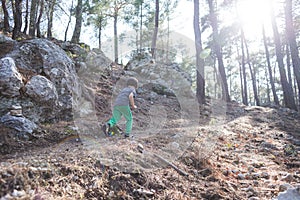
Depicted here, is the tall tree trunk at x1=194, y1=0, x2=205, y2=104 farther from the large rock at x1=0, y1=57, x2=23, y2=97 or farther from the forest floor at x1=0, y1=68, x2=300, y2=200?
the large rock at x1=0, y1=57, x2=23, y2=97

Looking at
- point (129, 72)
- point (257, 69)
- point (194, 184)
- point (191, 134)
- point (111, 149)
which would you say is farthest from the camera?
point (257, 69)

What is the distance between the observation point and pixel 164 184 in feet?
9.37

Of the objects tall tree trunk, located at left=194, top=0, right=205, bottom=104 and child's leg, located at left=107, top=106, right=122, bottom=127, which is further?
tall tree trunk, located at left=194, top=0, right=205, bottom=104

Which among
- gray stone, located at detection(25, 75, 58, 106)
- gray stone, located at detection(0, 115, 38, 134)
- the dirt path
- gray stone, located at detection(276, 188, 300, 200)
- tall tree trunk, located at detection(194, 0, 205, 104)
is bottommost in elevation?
gray stone, located at detection(276, 188, 300, 200)

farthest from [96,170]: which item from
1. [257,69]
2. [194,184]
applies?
[257,69]

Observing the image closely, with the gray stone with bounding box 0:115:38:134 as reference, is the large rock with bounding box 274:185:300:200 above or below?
below

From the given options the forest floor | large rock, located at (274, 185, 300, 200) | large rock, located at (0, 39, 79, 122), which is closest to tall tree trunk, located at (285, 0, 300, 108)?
the forest floor

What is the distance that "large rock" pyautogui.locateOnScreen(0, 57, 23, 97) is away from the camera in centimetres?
Result: 433

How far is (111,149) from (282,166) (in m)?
3.22

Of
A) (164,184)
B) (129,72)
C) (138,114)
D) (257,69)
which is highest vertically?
(257,69)

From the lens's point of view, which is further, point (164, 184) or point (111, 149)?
point (111, 149)

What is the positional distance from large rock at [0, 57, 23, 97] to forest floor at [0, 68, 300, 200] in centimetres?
95

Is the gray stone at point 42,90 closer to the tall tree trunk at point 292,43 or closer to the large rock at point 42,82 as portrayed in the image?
the large rock at point 42,82

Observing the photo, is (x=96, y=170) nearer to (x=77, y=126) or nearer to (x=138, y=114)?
(x=77, y=126)
